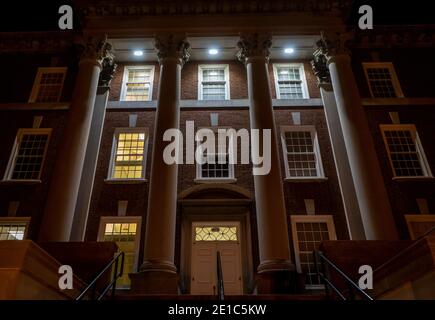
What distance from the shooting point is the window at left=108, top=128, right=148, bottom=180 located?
55.5 ft

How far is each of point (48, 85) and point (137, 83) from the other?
4520mm

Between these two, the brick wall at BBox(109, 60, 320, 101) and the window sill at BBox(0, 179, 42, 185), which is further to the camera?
the brick wall at BBox(109, 60, 320, 101)

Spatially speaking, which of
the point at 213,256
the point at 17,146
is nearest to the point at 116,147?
the point at 17,146

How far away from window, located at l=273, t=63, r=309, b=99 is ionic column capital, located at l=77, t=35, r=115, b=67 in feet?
29.2

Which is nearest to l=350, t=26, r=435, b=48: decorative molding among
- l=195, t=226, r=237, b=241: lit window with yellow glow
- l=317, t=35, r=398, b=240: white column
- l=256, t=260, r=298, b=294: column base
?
l=317, t=35, r=398, b=240: white column

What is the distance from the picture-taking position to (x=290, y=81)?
64.2ft

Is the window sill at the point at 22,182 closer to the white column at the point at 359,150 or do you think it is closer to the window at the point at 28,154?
the window at the point at 28,154

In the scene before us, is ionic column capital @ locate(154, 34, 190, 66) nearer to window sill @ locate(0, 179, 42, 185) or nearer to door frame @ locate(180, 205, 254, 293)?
door frame @ locate(180, 205, 254, 293)

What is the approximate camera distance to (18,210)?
1541 cm

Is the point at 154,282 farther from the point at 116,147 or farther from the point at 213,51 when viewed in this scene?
the point at 213,51

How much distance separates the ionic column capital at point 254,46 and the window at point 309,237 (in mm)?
7710

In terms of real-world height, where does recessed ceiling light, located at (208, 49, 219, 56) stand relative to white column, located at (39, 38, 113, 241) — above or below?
above
